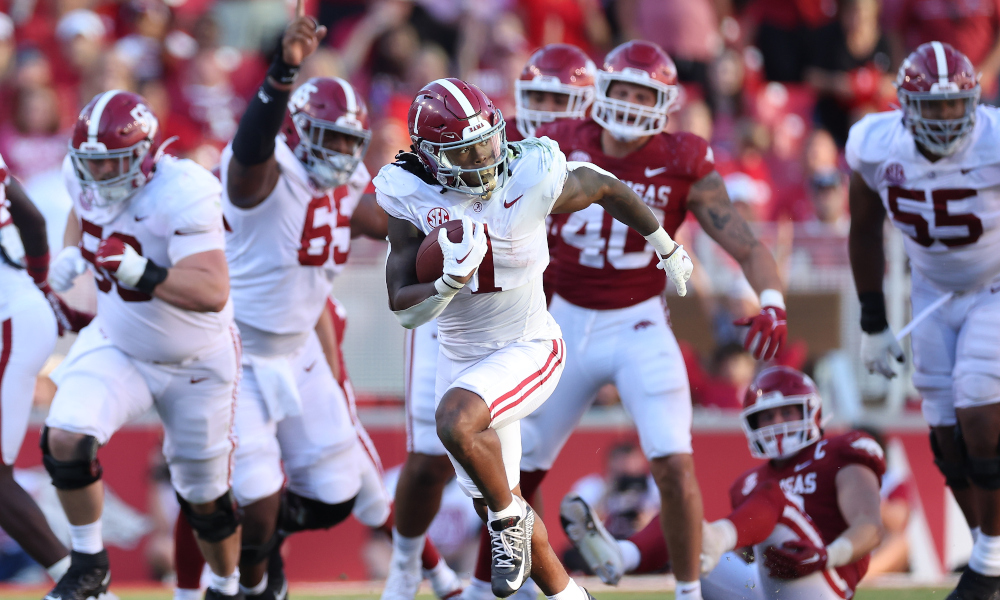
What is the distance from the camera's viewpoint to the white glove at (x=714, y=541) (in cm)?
489

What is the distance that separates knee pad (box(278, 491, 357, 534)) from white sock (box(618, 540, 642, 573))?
1.23 meters

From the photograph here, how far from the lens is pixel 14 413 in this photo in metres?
5.07

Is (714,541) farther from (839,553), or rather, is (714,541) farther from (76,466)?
(76,466)

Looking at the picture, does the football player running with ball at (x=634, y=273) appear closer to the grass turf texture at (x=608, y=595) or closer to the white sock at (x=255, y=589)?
the grass turf texture at (x=608, y=595)

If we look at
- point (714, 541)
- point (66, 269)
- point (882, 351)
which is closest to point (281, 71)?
point (66, 269)

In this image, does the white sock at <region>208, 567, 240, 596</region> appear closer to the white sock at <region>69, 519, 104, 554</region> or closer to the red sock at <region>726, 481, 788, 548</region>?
the white sock at <region>69, 519, 104, 554</region>

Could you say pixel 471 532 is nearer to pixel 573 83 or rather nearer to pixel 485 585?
pixel 485 585

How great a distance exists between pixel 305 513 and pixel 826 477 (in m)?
2.29

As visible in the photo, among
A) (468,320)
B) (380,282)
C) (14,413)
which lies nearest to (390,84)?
(380,282)

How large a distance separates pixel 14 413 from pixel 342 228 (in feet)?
5.09

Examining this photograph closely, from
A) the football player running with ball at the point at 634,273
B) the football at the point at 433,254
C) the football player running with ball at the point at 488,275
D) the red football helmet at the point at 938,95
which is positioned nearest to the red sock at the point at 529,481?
the football player running with ball at the point at 634,273

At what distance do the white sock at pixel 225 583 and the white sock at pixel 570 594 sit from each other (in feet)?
5.09

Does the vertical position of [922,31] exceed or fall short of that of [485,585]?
it exceeds it

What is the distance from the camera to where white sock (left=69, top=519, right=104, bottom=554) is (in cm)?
471
